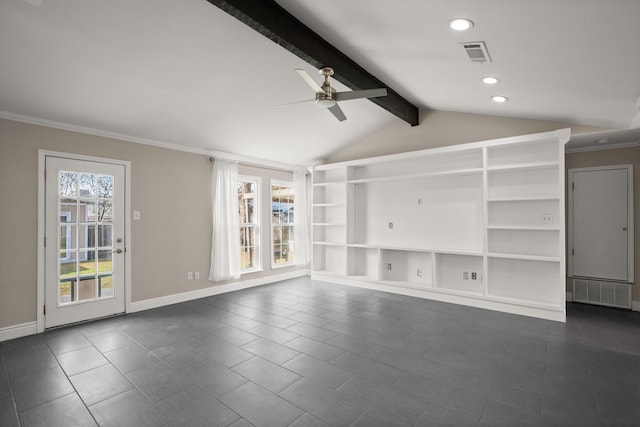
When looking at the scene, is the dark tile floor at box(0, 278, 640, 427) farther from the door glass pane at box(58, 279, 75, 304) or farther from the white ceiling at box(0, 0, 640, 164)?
the white ceiling at box(0, 0, 640, 164)

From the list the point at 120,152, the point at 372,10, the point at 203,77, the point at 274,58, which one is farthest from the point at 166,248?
the point at 372,10

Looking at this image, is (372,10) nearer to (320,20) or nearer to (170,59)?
(320,20)

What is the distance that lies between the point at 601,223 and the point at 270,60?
5.38 m

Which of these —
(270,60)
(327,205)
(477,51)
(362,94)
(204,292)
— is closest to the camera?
(477,51)

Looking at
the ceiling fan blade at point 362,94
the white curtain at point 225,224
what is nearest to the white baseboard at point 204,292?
the white curtain at point 225,224

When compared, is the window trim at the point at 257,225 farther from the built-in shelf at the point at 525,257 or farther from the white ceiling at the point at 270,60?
the built-in shelf at the point at 525,257

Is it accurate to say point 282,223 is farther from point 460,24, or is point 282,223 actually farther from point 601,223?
point 601,223

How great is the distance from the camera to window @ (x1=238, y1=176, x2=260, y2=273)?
6.36 m

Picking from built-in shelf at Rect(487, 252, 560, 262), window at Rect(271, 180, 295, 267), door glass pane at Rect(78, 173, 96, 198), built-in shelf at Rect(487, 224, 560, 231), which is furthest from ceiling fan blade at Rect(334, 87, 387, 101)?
window at Rect(271, 180, 295, 267)

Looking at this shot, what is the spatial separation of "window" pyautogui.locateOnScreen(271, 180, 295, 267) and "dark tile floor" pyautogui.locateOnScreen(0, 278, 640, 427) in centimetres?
248

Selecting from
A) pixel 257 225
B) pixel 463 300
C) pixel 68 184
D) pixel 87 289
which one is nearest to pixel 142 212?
pixel 68 184

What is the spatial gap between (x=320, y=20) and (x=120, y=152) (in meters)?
3.41

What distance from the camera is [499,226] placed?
4.61 meters

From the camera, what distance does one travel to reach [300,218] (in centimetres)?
720
